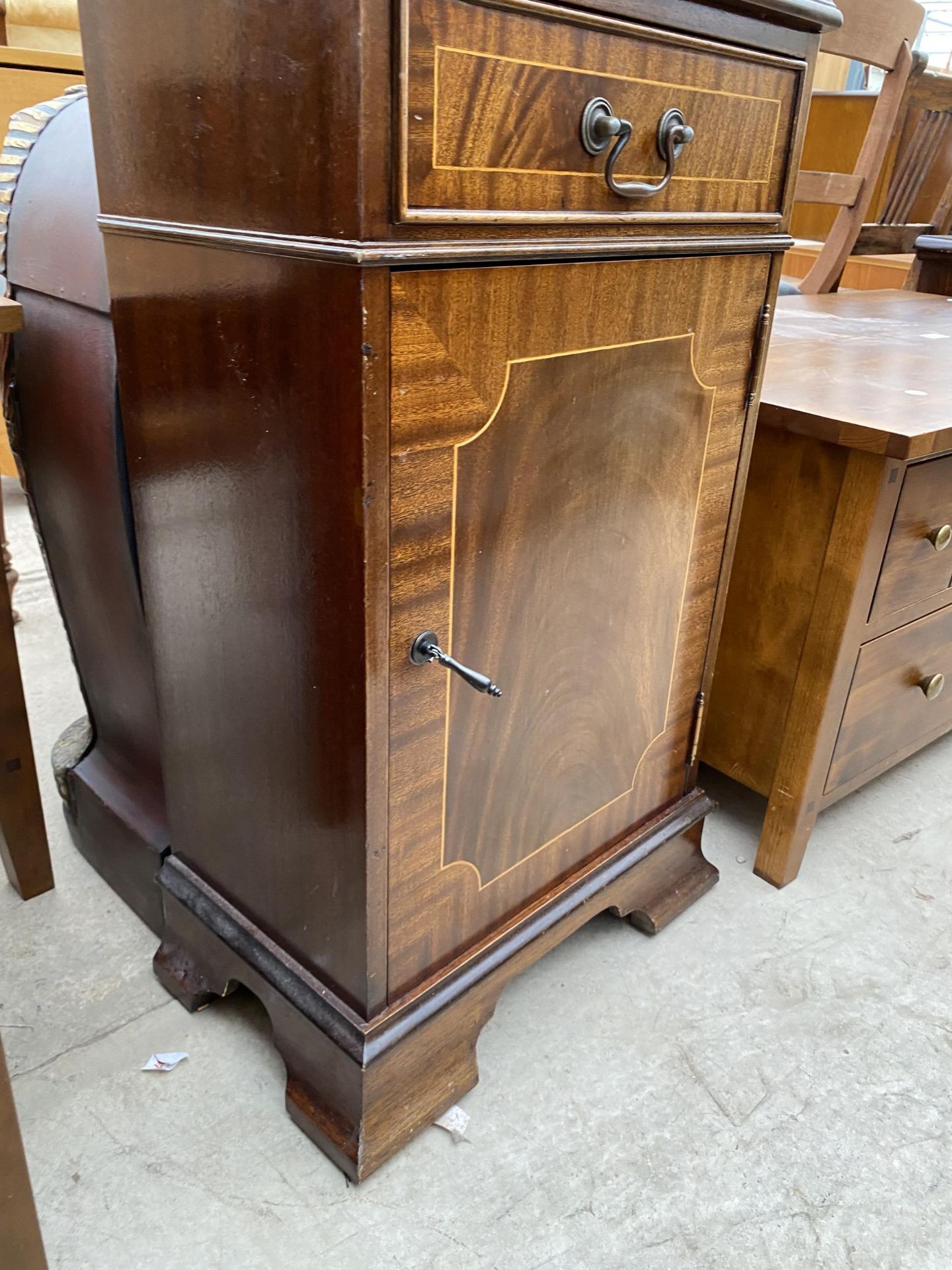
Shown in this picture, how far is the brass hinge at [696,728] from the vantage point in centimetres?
123

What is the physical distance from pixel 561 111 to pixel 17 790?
1025mm

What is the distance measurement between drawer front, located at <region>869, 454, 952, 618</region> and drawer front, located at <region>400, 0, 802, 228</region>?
0.50 metres

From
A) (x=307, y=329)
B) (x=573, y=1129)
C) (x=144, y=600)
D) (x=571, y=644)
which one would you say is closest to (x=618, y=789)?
(x=571, y=644)

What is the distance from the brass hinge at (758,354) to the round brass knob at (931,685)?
64 cm

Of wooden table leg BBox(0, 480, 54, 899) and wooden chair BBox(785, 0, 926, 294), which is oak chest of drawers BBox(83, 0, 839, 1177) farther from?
wooden chair BBox(785, 0, 926, 294)

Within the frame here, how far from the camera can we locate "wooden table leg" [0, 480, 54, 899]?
45.0 inches

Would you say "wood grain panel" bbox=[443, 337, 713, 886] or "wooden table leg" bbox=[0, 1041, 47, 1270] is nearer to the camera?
"wooden table leg" bbox=[0, 1041, 47, 1270]

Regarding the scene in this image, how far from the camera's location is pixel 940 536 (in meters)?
1.28

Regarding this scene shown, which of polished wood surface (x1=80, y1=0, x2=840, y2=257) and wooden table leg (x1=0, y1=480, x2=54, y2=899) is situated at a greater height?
polished wood surface (x1=80, y1=0, x2=840, y2=257)

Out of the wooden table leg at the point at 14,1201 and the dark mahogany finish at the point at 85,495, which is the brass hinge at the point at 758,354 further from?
the wooden table leg at the point at 14,1201

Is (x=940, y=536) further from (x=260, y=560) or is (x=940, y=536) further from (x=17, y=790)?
(x=17, y=790)

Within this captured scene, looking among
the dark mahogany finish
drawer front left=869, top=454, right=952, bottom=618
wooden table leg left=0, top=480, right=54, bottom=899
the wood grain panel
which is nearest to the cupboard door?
the wood grain panel

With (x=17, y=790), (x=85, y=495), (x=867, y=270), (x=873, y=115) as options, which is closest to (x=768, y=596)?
(x=85, y=495)

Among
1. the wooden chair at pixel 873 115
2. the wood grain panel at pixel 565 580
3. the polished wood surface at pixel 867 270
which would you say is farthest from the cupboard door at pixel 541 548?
the polished wood surface at pixel 867 270
